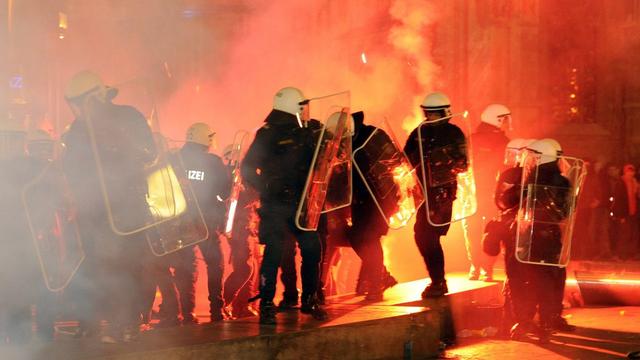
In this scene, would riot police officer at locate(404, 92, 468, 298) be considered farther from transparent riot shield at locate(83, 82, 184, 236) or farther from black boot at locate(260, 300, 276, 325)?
transparent riot shield at locate(83, 82, 184, 236)

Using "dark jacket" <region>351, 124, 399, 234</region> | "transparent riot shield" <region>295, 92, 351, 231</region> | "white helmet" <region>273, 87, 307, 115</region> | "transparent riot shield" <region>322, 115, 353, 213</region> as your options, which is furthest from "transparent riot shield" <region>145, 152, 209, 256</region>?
"dark jacket" <region>351, 124, 399, 234</region>

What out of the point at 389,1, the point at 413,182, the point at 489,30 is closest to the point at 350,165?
the point at 413,182

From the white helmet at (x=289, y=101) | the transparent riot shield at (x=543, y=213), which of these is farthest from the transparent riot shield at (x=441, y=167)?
the white helmet at (x=289, y=101)

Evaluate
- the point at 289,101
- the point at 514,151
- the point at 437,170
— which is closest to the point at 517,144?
the point at 514,151

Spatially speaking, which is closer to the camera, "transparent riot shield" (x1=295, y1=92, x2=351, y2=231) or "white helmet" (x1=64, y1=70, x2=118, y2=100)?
"white helmet" (x1=64, y1=70, x2=118, y2=100)

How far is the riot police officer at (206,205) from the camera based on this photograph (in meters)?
8.97

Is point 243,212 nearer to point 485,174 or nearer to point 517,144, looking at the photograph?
point 485,174

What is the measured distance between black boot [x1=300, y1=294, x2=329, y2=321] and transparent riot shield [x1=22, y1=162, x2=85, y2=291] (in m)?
1.53

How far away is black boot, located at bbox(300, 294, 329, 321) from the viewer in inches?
292

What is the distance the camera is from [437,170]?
8398 millimetres

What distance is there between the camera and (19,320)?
7.18 metres

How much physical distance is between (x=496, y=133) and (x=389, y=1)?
23.1ft

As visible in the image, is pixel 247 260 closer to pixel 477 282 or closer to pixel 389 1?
pixel 477 282

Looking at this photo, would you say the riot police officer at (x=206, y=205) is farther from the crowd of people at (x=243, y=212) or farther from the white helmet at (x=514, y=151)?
the white helmet at (x=514, y=151)
